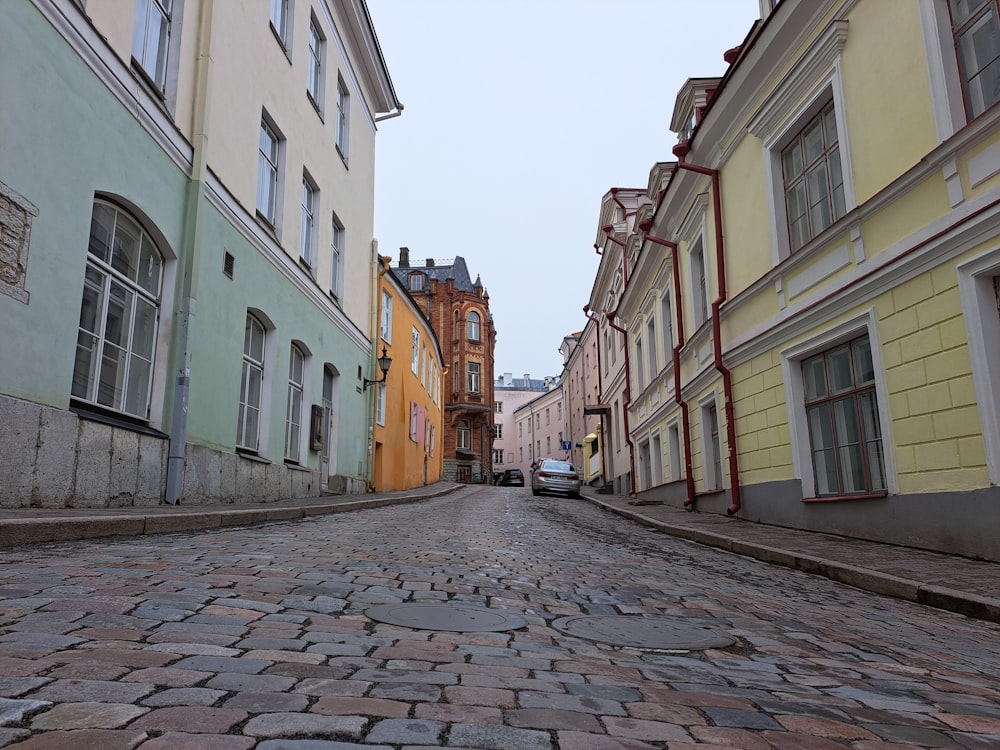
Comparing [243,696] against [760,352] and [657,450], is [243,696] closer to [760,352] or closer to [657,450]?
[760,352]

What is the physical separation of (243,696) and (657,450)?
709 inches

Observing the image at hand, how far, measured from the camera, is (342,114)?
18438 millimetres

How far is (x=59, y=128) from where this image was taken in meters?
7.19

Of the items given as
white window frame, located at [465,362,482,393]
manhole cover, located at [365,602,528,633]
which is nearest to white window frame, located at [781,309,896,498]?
manhole cover, located at [365,602,528,633]

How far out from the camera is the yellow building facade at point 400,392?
21.4 metres

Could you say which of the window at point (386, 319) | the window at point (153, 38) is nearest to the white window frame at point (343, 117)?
the window at point (386, 319)

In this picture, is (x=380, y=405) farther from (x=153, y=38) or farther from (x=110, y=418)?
(x=110, y=418)

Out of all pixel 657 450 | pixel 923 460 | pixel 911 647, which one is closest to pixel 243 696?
pixel 911 647

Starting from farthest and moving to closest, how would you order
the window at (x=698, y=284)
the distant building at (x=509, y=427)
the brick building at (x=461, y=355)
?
the distant building at (x=509, y=427) < the brick building at (x=461, y=355) < the window at (x=698, y=284)

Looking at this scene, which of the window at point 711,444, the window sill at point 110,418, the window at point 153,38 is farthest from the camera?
the window at point 711,444

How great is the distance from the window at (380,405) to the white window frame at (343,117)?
6780 mm

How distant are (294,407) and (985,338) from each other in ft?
38.9

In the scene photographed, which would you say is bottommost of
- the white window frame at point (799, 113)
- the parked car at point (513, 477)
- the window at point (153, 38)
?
the parked car at point (513, 477)

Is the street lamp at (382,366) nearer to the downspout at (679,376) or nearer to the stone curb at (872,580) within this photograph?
the downspout at (679,376)
